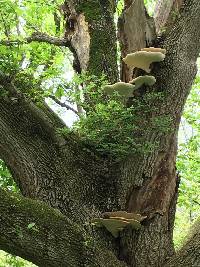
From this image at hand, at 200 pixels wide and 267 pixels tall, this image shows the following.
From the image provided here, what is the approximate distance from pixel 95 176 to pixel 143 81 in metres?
0.96

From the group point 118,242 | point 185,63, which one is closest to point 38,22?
point 185,63

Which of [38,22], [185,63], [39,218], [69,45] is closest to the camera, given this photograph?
[39,218]

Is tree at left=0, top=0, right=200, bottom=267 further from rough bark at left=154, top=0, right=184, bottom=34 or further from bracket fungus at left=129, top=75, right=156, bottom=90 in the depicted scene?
rough bark at left=154, top=0, right=184, bottom=34

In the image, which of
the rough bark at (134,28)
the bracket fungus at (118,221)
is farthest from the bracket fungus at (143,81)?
the bracket fungus at (118,221)

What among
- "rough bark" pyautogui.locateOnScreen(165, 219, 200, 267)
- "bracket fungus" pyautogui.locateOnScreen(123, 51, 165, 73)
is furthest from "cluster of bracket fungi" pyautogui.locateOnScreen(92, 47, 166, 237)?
"rough bark" pyautogui.locateOnScreen(165, 219, 200, 267)

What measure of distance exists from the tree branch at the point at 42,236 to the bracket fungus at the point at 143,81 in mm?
1352

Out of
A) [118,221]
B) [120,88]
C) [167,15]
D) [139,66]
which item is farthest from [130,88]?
[167,15]

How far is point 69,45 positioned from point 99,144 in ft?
6.03

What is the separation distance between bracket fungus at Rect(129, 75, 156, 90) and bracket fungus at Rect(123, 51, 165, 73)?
5.6 inches

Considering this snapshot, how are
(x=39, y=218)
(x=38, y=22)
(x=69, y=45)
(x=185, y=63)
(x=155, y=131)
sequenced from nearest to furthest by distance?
(x=39, y=218)
(x=155, y=131)
(x=185, y=63)
(x=69, y=45)
(x=38, y=22)

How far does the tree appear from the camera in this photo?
10.5ft

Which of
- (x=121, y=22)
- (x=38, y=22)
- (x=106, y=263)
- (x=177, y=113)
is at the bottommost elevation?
(x=106, y=263)

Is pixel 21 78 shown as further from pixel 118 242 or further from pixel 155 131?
pixel 118 242

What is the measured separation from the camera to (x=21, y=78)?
3.62m
